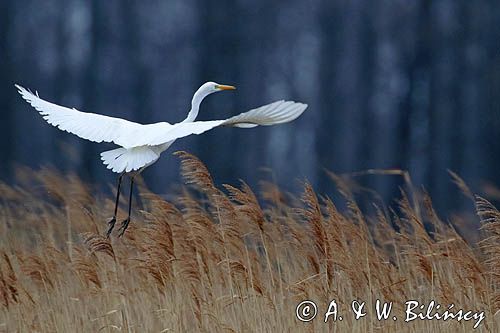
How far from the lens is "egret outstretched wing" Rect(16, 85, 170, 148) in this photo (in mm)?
4368

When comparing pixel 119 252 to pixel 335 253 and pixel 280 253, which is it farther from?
pixel 335 253

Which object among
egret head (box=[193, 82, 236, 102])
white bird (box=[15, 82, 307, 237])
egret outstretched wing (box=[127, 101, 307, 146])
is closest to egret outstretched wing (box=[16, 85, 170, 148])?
white bird (box=[15, 82, 307, 237])

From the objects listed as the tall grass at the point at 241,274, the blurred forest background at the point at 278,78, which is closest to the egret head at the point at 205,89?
the tall grass at the point at 241,274

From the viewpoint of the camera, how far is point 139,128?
440cm

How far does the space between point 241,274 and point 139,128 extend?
2.48ft

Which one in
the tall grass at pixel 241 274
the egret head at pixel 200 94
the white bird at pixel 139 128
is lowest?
the tall grass at pixel 241 274

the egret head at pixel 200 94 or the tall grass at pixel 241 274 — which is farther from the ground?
the egret head at pixel 200 94

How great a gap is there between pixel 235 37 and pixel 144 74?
1782 millimetres

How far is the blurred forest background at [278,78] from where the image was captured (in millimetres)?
16109

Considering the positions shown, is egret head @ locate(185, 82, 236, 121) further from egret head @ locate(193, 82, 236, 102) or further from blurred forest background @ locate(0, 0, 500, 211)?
blurred forest background @ locate(0, 0, 500, 211)

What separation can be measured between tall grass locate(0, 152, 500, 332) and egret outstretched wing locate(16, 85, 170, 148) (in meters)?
0.29

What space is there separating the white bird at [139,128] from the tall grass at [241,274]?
0.14 meters

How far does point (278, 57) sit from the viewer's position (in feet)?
57.2

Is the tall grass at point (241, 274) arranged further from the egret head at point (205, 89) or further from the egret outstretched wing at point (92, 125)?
the egret head at point (205, 89)
